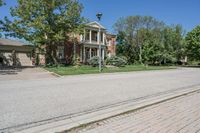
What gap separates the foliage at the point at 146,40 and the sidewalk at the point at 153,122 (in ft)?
135

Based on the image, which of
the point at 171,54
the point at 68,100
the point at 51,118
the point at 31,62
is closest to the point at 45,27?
the point at 31,62

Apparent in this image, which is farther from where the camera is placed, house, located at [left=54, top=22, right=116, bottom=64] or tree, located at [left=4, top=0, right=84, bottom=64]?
house, located at [left=54, top=22, right=116, bottom=64]

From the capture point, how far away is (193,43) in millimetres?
47750

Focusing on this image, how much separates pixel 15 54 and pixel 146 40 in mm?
28697

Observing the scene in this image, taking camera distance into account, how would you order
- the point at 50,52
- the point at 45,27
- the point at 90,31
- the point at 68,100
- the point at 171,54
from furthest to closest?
the point at 171,54 < the point at 90,31 < the point at 50,52 < the point at 45,27 < the point at 68,100

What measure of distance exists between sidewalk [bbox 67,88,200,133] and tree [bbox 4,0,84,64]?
22.2 meters

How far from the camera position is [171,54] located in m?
52.7

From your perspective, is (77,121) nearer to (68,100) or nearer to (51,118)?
(51,118)

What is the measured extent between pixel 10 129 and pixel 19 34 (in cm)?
2443

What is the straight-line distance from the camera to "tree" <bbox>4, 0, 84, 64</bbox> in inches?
1049

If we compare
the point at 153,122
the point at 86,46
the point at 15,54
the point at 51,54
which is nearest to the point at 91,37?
the point at 86,46

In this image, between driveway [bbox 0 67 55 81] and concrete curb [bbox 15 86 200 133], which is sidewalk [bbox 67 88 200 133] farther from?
driveway [bbox 0 67 55 81]

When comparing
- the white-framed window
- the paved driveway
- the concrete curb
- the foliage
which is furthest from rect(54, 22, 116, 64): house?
the paved driveway

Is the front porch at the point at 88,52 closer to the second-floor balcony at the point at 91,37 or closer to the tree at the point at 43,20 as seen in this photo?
the second-floor balcony at the point at 91,37
